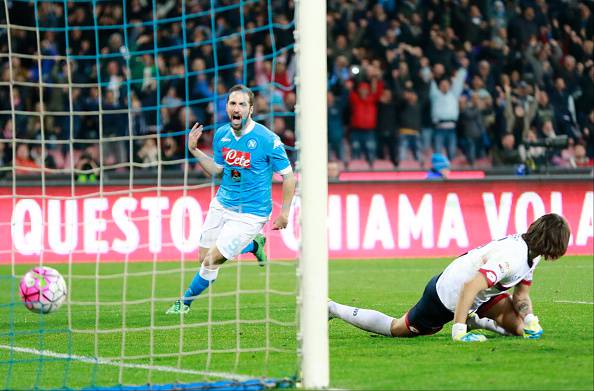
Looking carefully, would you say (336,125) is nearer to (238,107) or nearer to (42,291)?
(238,107)

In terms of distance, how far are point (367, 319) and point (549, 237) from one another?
1635 millimetres

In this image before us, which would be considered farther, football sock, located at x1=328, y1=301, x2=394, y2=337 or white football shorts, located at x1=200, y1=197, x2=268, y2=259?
white football shorts, located at x1=200, y1=197, x2=268, y2=259

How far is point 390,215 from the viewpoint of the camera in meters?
18.3

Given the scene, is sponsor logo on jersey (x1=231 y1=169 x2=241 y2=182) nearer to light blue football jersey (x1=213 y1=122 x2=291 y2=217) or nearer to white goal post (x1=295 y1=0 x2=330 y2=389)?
light blue football jersey (x1=213 y1=122 x2=291 y2=217)

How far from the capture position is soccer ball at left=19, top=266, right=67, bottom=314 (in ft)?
31.8

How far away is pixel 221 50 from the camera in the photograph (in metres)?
21.0

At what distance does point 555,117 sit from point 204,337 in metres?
14.2

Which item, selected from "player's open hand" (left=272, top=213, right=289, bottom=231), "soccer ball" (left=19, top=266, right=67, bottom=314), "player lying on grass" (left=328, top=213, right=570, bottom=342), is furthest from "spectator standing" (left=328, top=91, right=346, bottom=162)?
"player lying on grass" (left=328, top=213, right=570, bottom=342)

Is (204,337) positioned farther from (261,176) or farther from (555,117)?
(555,117)

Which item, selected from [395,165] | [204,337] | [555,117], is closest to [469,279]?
[204,337]

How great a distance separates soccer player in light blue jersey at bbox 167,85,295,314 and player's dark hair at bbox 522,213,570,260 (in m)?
2.93

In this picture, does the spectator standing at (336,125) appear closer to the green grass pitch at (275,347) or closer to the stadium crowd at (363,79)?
the stadium crowd at (363,79)

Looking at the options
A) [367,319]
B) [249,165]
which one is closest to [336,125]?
[249,165]

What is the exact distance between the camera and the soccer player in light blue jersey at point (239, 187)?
36.1 feet
